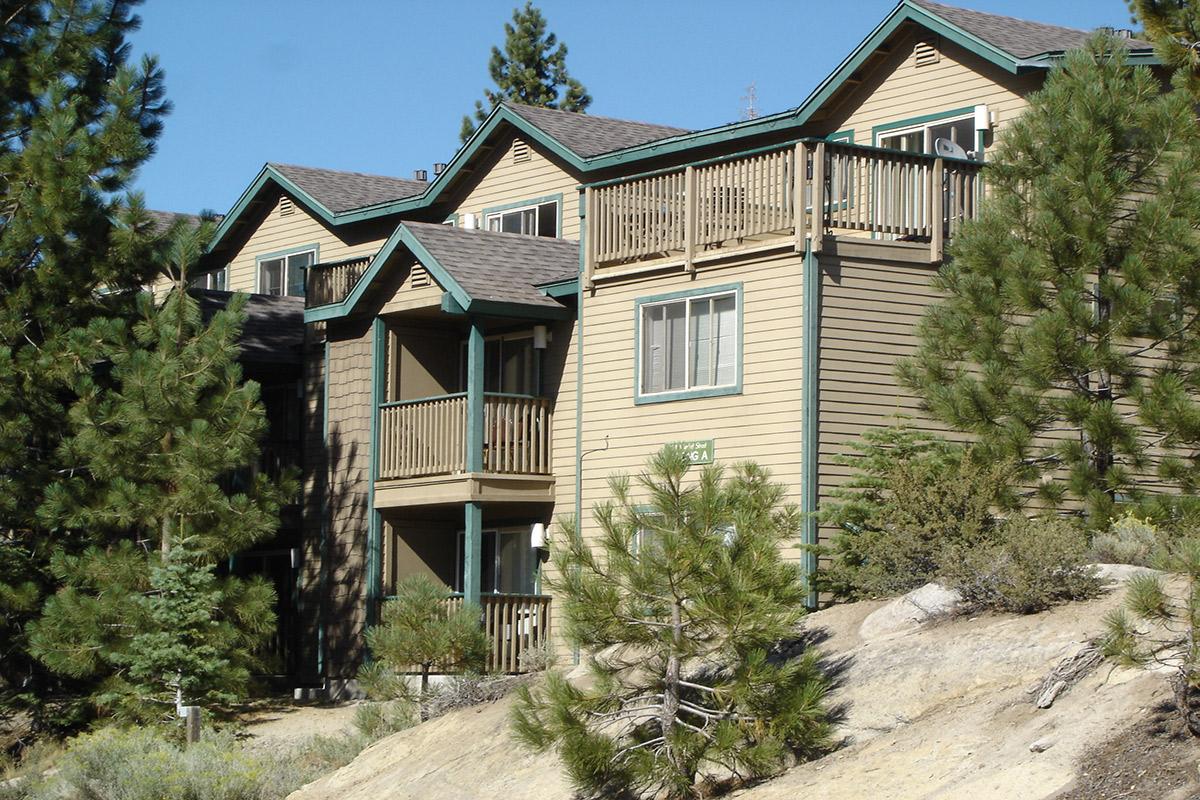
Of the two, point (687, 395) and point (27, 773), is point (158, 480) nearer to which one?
point (27, 773)

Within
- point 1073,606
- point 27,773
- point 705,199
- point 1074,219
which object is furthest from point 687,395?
point 27,773

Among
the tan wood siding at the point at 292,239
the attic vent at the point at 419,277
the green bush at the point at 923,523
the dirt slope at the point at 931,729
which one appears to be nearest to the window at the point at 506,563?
the attic vent at the point at 419,277

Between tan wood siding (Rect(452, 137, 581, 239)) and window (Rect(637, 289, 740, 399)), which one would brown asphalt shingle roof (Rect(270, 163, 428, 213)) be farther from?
window (Rect(637, 289, 740, 399))

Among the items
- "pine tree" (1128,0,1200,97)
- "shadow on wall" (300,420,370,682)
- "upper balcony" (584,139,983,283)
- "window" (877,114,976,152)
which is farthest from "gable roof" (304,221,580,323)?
"pine tree" (1128,0,1200,97)

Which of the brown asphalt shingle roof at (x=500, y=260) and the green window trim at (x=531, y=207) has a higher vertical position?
the green window trim at (x=531, y=207)

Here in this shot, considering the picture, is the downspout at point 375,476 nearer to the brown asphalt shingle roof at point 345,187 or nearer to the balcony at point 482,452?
the balcony at point 482,452

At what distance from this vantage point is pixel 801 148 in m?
21.2

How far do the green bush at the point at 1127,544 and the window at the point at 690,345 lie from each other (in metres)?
6.03

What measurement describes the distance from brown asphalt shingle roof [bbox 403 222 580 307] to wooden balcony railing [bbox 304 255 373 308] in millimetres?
1565

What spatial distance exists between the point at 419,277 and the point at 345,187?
27.8 ft

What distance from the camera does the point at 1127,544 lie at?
55.0 ft

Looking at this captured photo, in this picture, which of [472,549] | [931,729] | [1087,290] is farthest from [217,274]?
[931,729]

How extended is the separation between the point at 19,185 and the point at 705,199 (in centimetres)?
964

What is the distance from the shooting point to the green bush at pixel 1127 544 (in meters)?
16.6
